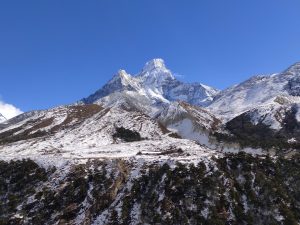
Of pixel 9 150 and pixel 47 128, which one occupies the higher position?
pixel 47 128

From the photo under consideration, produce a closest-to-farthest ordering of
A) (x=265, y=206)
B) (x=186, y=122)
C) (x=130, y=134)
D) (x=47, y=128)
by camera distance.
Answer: (x=265, y=206) < (x=130, y=134) < (x=47, y=128) < (x=186, y=122)

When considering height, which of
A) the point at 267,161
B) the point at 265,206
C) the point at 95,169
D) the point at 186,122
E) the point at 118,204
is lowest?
the point at 118,204

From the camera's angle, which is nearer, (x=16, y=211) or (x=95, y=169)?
(x=16, y=211)

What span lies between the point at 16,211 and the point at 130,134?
71.8 metres

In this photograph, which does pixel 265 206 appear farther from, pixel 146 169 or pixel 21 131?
pixel 21 131

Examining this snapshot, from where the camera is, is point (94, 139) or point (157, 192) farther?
point (94, 139)

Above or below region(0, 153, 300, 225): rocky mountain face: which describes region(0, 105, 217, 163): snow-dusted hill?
above

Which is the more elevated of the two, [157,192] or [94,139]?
[94,139]

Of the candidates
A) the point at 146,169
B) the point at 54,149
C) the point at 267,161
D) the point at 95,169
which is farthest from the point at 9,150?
the point at 267,161

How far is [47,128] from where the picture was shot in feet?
520

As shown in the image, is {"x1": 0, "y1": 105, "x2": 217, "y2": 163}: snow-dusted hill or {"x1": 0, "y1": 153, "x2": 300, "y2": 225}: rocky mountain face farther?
{"x1": 0, "y1": 105, "x2": 217, "y2": 163}: snow-dusted hill

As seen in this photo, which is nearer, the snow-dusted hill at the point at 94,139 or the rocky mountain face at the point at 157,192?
the rocky mountain face at the point at 157,192

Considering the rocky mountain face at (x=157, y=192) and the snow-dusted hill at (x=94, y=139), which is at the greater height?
the snow-dusted hill at (x=94, y=139)

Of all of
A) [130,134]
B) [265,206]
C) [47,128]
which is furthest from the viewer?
[47,128]
